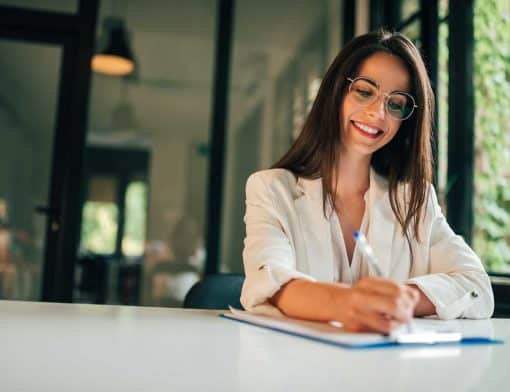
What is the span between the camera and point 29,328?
849mm

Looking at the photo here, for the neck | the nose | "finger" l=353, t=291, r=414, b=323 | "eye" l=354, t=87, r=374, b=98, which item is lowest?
"finger" l=353, t=291, r=414, b=323

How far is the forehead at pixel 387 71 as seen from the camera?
1522mm

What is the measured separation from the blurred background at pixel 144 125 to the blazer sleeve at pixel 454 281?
201 centimetres

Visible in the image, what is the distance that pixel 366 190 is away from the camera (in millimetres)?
1688

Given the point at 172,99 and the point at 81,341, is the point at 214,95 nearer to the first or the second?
the point at 172,99

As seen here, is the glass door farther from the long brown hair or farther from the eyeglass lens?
the eyeglass lens

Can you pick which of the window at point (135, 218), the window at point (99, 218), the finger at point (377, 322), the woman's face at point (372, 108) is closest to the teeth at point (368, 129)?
the woman's face at point (372, 108)

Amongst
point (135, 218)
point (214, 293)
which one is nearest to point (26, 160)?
point (135, 218)

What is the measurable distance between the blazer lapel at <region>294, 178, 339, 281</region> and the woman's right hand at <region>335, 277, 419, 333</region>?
58cm

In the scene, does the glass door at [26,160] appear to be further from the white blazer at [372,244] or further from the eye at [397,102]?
the eye at [397,102]

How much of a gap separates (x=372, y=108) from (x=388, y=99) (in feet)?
0.16

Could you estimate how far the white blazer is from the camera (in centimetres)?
124

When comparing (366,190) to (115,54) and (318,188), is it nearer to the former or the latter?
(318,188)

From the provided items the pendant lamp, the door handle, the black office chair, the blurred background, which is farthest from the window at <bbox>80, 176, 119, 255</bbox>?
the black office chair
